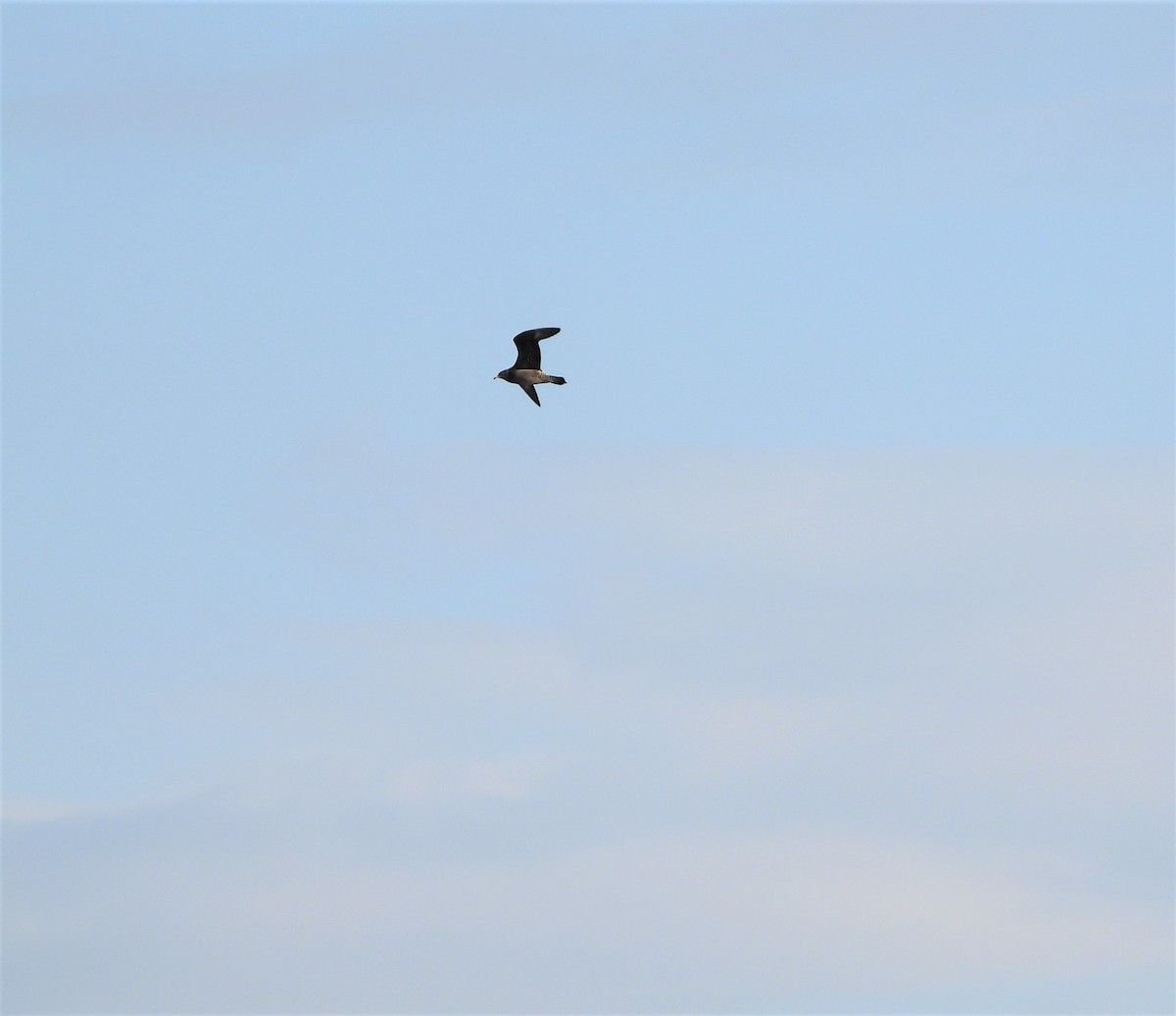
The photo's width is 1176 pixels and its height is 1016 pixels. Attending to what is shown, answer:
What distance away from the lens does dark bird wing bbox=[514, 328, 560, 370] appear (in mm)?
101500

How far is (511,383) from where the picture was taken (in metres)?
103

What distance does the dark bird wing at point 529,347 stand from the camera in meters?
102

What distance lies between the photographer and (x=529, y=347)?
10219cm
